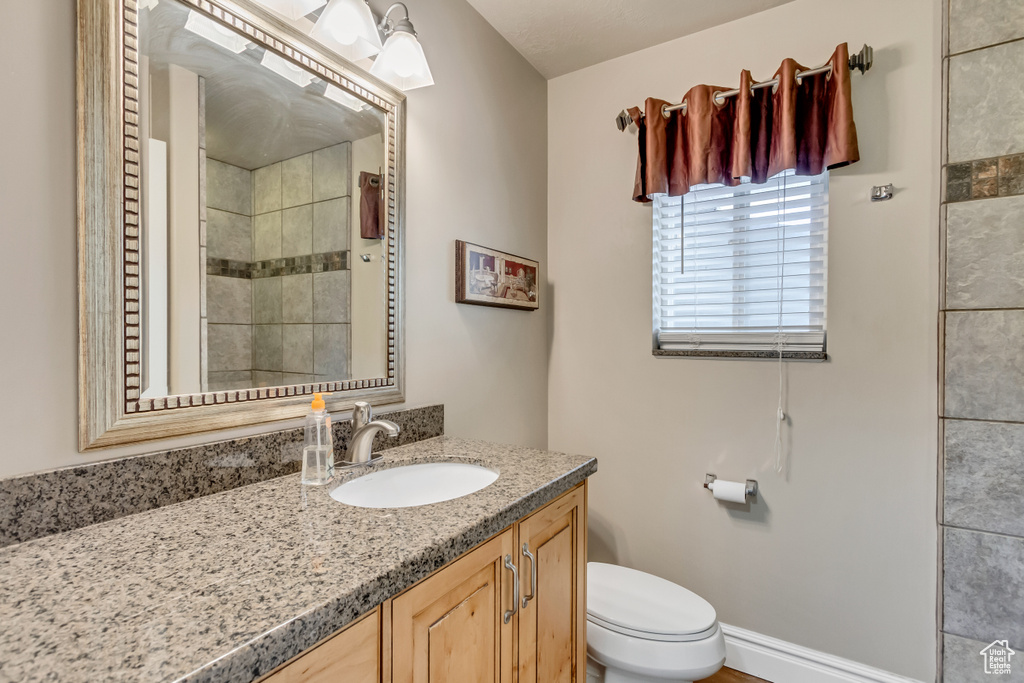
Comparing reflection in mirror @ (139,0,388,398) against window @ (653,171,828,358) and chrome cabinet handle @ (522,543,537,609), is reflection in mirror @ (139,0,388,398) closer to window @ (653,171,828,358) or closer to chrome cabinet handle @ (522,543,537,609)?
chrome cabinet handle @ (522,543,537,609)

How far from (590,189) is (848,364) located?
3.92 feet

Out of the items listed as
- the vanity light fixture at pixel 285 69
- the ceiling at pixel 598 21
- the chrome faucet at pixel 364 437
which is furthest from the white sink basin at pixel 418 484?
the ceiling at pixel 598 21

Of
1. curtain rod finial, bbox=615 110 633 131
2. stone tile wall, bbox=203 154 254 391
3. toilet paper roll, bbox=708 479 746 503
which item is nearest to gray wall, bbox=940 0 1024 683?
toilet paper roll, bbox=708 479 746 503

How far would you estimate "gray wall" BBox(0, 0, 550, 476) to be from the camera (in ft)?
2.44

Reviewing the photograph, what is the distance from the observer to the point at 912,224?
4.98ft

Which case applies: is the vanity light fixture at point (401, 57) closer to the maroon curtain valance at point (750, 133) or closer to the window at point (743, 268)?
the maroon curtain valance at point (750, 133)

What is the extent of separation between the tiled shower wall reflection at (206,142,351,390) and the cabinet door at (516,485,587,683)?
25.6 inches

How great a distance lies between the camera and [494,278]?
179cm

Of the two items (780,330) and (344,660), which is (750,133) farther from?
(344,660)

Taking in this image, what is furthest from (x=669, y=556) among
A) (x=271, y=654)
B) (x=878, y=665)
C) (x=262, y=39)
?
(x=262, y=39)

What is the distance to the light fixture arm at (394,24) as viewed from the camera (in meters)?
1.26

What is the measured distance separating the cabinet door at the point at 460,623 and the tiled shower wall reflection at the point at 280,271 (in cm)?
62

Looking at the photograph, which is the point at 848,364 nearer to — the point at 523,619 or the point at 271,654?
the point at 523,619

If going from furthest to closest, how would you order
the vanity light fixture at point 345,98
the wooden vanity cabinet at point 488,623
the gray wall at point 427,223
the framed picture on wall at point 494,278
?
the framed picture on wall at point 494,278
the vanity light fixture at point 345,98
the gray wall at point 427,223
the wooden vanity cabinet at point 488,623
